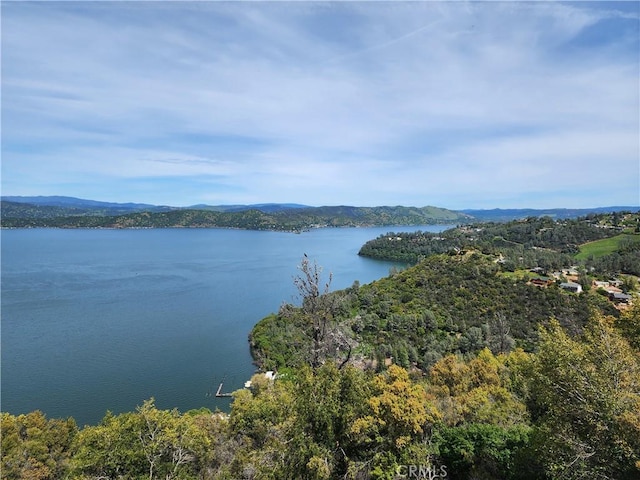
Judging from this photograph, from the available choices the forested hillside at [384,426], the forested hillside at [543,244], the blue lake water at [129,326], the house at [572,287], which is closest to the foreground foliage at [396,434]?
the forested hillside at [384,426]

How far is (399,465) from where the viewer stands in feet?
30.2

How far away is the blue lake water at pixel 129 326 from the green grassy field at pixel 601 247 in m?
42.3

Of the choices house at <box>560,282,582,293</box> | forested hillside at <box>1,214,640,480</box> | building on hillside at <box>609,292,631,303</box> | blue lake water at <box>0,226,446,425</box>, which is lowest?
blue lake water at <box>0,226,446,425</box>

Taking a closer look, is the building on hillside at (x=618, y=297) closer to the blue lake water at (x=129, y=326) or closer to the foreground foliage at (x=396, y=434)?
the foreground foliage at (x=396, y=434)

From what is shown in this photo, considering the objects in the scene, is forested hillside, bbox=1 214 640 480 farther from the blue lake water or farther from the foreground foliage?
the blue lake water

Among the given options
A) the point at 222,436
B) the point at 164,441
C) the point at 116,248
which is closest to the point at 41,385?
the point at 222,436

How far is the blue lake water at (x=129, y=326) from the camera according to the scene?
1216 inches

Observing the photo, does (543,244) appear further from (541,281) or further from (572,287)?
(572,287)

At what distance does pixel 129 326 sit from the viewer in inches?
1865

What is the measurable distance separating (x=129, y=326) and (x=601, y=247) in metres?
86.6

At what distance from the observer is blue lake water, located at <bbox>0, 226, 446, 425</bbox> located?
101ft

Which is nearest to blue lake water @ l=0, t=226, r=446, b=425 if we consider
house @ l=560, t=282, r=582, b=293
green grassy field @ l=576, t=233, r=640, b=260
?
house @ l=560, t=282, r=582, b=293

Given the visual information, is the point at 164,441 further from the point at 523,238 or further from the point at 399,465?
the point at 523,238

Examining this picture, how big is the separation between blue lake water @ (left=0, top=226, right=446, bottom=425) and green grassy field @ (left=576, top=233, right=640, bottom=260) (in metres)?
42.3
